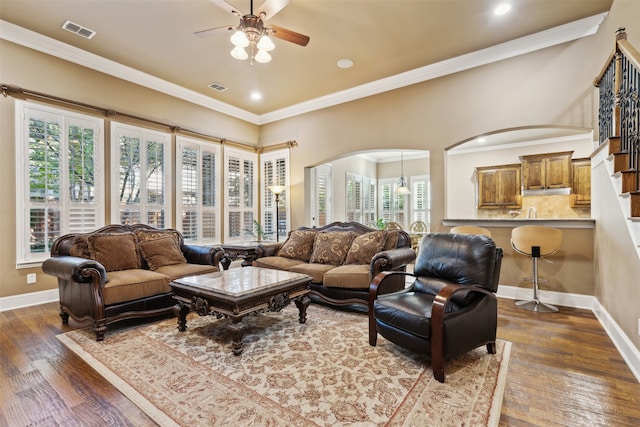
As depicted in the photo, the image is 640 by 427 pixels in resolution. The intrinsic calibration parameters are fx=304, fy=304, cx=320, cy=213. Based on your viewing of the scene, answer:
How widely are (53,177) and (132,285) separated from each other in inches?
85.2

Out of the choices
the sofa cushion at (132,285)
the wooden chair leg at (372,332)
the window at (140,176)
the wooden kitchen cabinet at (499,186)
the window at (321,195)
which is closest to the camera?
the wooden chair leg at (372,332)

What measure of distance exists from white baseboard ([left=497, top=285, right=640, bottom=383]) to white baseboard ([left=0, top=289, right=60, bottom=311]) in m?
5.95

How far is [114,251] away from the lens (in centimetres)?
340

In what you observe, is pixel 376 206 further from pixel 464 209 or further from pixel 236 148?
pixel 236 148

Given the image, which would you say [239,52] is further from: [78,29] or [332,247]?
[332,247]

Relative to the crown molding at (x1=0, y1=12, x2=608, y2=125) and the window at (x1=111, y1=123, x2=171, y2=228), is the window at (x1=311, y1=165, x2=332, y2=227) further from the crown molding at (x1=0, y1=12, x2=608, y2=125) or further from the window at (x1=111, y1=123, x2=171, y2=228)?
the window at (x1=111, y1=123, x2=171, y2=228)

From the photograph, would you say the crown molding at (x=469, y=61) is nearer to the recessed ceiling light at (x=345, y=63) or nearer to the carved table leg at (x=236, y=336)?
the recessed ceiling light at (x=345, y=63)

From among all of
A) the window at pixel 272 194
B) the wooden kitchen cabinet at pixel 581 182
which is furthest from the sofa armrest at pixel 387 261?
the wooden kitchen cabinet at pixel 581 182

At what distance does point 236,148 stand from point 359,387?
526cm

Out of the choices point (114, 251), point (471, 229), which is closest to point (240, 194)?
point (114, 251)

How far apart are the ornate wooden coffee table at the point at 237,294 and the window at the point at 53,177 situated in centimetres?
225

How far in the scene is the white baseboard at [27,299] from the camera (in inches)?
→ 141

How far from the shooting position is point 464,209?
307 inches

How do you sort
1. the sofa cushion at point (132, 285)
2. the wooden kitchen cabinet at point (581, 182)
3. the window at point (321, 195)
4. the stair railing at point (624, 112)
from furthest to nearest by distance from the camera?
the window at point (321, 195)
the wooden kitchen cabinet at point (581, 182)
the sofa cushion at point (132, 285)
the stair railing at point (624, 112)
